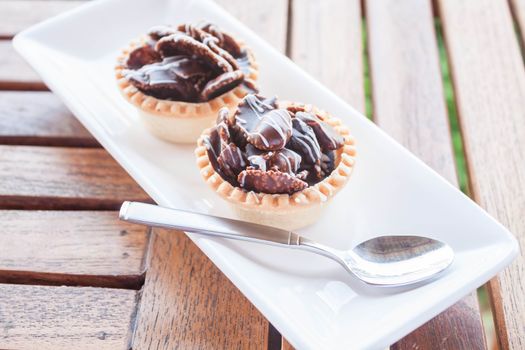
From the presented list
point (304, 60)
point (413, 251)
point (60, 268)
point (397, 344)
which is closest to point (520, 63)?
point (304, 60)

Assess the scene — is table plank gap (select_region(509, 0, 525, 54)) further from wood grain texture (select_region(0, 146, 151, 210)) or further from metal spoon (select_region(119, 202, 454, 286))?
wood grain texture (select_region(0, 146, 151, 210))

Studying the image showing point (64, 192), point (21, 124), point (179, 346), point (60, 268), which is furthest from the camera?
point (21, 124)

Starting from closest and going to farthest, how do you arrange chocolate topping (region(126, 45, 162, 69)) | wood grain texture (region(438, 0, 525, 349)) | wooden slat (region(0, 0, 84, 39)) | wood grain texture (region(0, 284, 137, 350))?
wood grain texture (region(0, 284, 137, 350)) → wood grain texture (region(438, 0, 525, 349)) → chocolate topping (region(126, 45, 162, 69)) → wooden slat (region(0, 0, 84, 39))

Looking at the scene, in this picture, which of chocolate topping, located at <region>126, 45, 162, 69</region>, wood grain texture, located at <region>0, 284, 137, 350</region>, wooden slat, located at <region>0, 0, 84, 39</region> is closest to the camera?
wood grain texture, located at <region>0, 284, 137, 350</region>

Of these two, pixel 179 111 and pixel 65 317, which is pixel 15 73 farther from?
pixel 65 317

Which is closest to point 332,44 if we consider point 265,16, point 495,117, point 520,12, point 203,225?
point 265,16

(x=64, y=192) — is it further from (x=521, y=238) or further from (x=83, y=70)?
(x=521, y=238)

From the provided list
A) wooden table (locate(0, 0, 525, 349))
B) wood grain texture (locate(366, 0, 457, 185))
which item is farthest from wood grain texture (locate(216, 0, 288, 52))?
wood grain texture (locate(366, 0, 457, 185))

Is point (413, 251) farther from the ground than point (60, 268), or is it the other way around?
point (413, 251)
